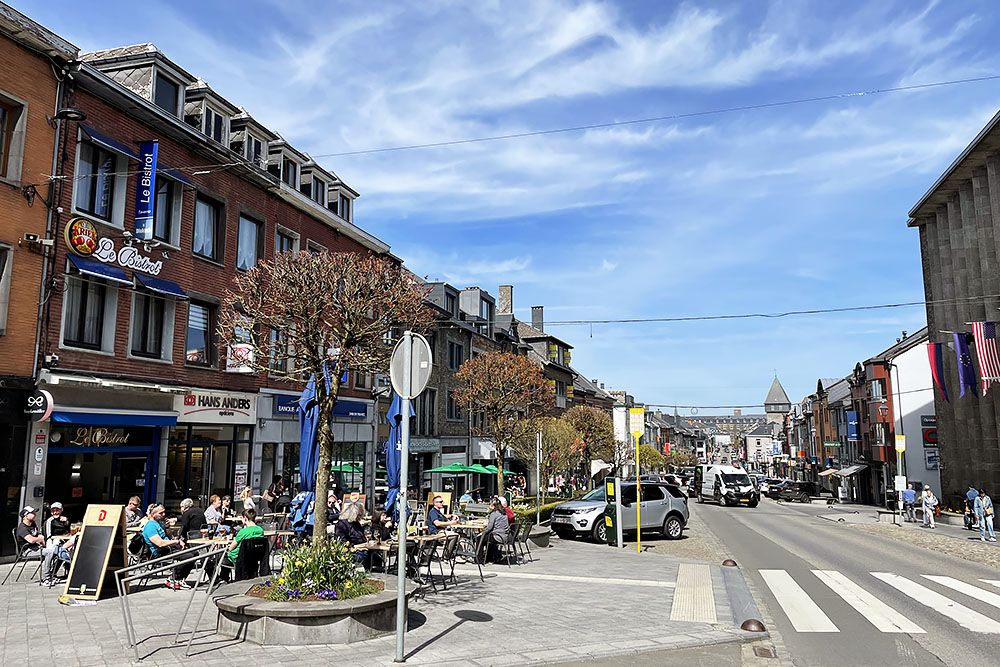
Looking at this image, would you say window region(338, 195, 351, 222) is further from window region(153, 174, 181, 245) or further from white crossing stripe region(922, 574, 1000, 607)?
white crossing stripe region(922, 574, 1000, 607)

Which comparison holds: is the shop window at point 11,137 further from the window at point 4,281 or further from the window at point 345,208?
the window at point 345,208

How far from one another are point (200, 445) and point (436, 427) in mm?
17740

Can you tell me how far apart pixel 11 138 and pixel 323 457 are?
10394mm

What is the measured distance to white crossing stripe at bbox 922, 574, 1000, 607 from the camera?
11.9 m

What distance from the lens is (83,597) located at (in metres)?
10.1

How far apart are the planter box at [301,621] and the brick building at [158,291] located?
5179mm

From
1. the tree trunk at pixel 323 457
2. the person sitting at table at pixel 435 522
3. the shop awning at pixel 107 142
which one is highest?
the shop awning at pixel 107 142

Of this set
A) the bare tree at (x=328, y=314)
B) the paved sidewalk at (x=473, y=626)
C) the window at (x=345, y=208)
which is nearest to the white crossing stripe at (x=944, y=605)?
the paved sidewalk at (x=473, y=626)

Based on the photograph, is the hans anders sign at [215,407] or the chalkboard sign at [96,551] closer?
the chalkboard sign at [96,551]

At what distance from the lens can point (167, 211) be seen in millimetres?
18875

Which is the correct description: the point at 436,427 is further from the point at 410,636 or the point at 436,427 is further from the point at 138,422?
the point at 410,636

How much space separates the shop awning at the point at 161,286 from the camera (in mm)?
17369

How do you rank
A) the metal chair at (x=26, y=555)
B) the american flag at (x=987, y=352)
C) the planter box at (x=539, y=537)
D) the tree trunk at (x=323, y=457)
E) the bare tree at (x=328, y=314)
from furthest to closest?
1. the american flag at (x=987, y=352)
2. the planter box at (x=539, y=537)
3. the metal chair at (x=26, y=555)
4. the bare tree at (x=328, y=314)
5. the tree trunk at (x=323, y=457)

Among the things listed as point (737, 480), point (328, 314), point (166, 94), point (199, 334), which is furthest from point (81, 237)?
point (737, 480)
